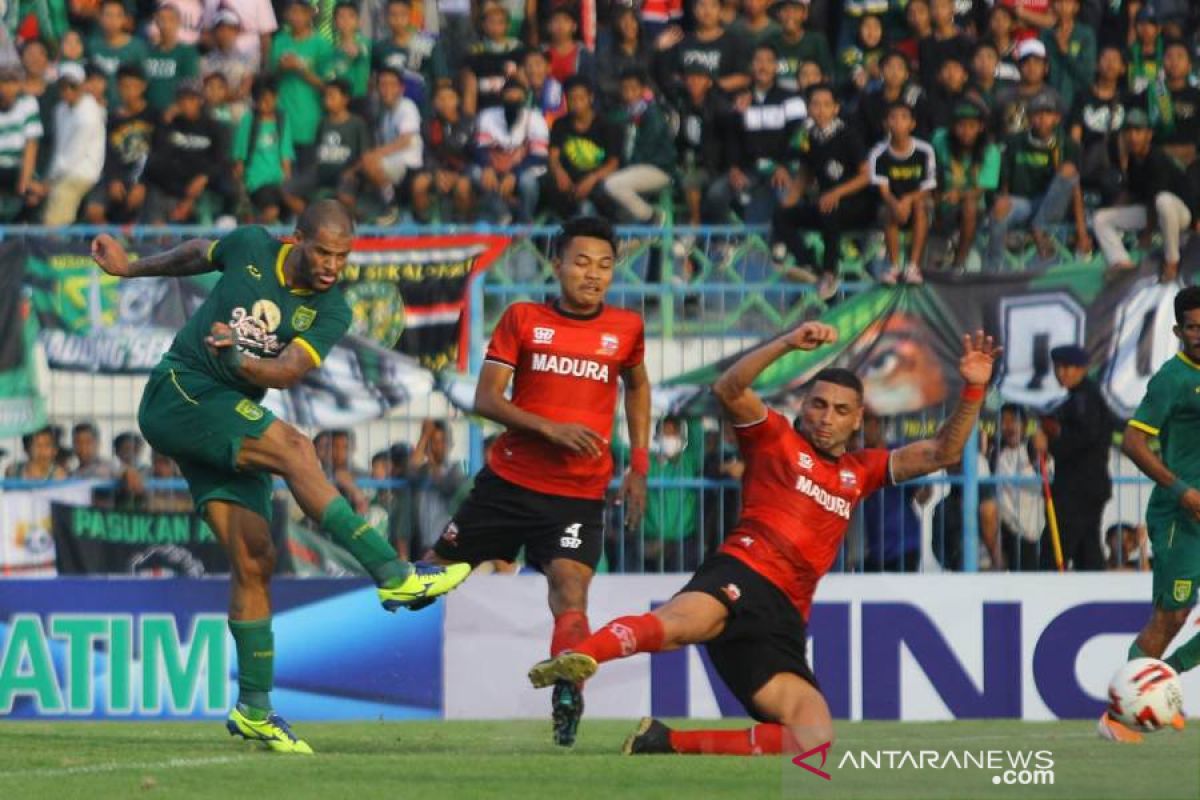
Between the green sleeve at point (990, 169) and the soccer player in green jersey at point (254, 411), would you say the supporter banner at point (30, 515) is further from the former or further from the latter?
the green sleeve at point (990, 169)

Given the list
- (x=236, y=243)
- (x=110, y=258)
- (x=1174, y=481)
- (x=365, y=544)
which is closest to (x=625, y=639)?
(x=365, y=544)

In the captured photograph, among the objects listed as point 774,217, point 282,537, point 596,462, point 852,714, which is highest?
point 774,217

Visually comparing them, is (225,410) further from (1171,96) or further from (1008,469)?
(1171,96)

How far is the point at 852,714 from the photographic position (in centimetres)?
1408

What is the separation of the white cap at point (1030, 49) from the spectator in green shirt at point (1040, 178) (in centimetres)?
63

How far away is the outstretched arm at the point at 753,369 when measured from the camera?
30.9 feet

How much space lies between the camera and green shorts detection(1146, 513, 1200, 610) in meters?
11.9

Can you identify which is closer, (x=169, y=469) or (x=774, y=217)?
(x=169, y=469)

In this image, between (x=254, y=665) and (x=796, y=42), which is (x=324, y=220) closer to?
(x=254, y=665)

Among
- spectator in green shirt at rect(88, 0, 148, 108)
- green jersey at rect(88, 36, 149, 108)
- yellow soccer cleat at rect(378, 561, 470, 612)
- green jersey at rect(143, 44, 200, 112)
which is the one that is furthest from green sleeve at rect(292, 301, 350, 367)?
green jersey at rect(88, 36, 149, 108)

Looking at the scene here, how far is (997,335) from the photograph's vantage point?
1434 cm

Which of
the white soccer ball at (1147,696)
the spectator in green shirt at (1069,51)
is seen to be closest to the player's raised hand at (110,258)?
the white soccer ball at (1147,696)

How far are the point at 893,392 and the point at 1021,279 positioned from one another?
3.57 feet


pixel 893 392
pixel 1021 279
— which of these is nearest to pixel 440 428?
pixel 893 392
